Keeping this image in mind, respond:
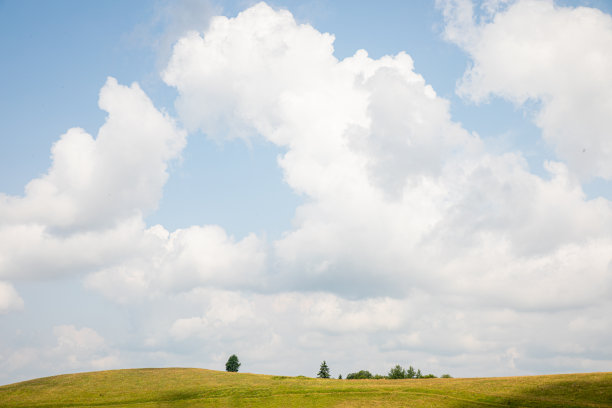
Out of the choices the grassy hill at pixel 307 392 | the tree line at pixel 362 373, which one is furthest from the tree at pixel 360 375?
the grassy hill at pixel 307 392

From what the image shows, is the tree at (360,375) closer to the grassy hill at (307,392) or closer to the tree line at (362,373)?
the tree line at (362,373)

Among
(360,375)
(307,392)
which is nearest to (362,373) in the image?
(360,375)

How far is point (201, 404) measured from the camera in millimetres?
84938

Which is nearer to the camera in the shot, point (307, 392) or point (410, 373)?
point (307, 392)

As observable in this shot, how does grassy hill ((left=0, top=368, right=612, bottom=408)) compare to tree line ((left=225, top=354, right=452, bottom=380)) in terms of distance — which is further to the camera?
tree line ((left=225, top=354, right=452, bottom=380))

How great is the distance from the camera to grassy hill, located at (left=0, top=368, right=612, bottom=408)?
78.6m

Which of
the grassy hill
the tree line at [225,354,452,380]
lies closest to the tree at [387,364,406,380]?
the tree line at [225,354,452,380]

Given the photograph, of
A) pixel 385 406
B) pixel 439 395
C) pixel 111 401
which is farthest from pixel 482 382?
pixel 111 401

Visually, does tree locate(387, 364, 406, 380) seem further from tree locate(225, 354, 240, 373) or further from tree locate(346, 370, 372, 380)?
tree locate(225, 354, 240, 373)

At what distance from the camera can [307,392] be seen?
9069 cm

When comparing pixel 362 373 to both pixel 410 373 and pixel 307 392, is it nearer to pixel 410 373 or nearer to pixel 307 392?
pixel 410 373

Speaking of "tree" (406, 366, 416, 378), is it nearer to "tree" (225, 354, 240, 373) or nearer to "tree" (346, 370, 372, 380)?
"tree" (346, 370, 372, 380)

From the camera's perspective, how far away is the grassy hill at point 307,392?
78.6 meters

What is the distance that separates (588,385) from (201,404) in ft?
219
